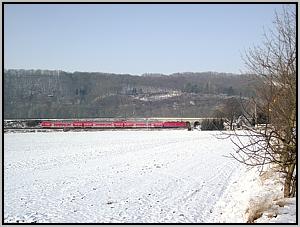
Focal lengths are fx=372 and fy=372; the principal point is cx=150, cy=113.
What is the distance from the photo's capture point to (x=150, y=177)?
17797 millimetres

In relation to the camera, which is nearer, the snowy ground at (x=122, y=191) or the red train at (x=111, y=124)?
the snowy ground at (x=122, y=191)

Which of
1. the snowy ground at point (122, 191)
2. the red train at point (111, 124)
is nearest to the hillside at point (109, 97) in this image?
the red train at point (111, 124)

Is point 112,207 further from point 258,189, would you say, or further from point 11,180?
point 11,180

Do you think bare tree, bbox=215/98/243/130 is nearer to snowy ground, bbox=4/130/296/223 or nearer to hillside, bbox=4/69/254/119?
snowy ground, bbox=4/130/296/223

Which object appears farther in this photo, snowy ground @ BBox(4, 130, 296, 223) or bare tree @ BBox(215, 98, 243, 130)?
snowy ground @ BBox(4, 130, 296, 223)

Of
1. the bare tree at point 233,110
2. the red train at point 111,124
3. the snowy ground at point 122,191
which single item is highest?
the bare tree at point 233,110

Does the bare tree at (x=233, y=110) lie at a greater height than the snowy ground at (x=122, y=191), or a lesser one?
greater

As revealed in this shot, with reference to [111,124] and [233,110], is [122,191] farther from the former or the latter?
[111,124]

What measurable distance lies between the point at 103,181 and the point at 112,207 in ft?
15.5

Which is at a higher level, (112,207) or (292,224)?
(292,224)

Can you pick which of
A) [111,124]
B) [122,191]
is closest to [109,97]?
[111,124]

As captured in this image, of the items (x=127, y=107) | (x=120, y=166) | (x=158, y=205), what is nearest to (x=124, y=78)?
(x=127, y=107)

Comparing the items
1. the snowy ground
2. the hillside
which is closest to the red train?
the hillside

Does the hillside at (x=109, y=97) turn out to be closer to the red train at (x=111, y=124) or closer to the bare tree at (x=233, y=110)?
the red train at (x=111, y=124)
